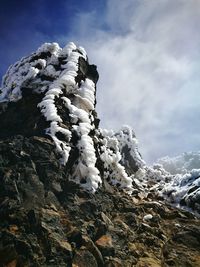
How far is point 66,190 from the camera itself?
2666 cm

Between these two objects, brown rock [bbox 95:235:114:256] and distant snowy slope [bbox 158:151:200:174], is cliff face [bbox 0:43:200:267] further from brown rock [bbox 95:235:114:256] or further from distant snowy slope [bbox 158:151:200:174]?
distant snowy slope [bbox 158:151:200:174]

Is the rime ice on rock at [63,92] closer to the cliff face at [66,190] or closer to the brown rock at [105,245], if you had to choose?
the cliff face at [66,190]

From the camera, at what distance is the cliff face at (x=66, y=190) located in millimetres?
19984

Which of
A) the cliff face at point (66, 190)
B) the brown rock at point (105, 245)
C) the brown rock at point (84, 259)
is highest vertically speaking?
the cliff face at point (66, 190)

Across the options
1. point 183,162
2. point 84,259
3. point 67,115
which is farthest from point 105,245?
point 183,162

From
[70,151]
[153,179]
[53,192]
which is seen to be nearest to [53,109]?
[70,151]

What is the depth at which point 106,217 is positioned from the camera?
2528 centimetres

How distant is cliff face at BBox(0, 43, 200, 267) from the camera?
1998 cm

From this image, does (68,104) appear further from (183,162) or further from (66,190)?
(183,162)

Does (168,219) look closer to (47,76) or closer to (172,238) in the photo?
(172,238)

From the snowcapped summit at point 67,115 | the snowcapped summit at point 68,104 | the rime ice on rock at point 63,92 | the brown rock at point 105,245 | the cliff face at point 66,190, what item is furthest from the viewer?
the snowcapped summit at point 67,115

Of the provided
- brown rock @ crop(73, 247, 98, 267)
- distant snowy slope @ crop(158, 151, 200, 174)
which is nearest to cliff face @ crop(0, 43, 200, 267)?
brown rock @ crop(73, 247, 98, 267)

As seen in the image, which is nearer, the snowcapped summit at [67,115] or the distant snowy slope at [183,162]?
the snowcapped summit at [67,115]

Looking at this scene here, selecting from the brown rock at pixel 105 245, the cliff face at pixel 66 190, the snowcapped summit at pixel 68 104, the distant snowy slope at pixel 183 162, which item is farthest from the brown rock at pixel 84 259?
the distant snowy slope at pixel 183 162
